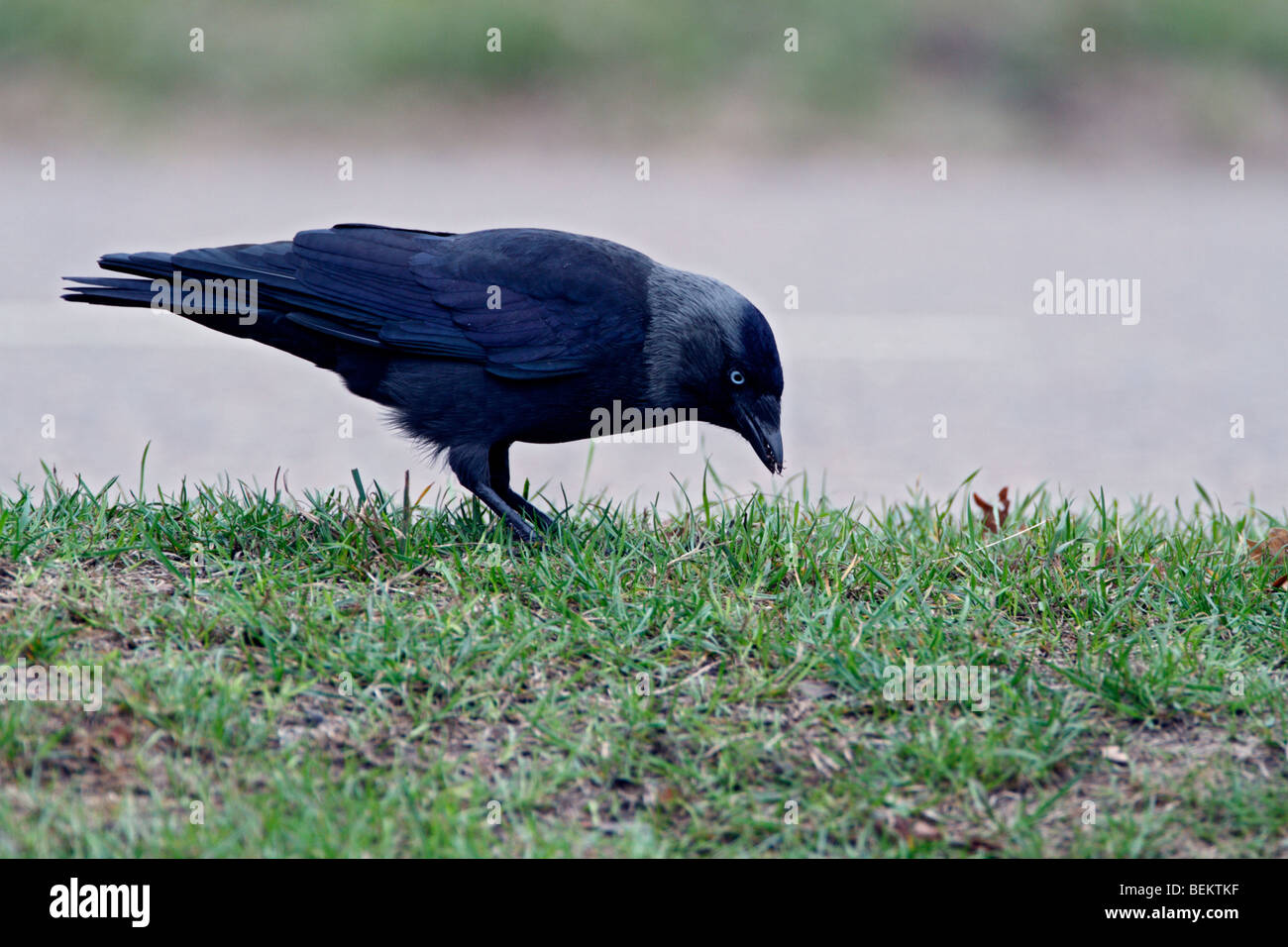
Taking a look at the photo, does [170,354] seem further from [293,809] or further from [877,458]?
[293,809]

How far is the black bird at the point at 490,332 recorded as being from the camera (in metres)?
4.41

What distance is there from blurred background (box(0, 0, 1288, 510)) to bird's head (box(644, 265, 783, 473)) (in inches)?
31.9

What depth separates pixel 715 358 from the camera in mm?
4480

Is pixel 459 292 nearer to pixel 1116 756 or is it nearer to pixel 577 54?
pixel 1116 756

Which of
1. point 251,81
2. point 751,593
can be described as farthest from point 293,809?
point 251,81

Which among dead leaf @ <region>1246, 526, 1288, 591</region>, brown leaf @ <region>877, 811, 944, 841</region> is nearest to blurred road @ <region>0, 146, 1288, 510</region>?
dead leaf @ <region>1246, 526, 1288, 591</region>

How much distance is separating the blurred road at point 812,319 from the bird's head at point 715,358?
0.68m

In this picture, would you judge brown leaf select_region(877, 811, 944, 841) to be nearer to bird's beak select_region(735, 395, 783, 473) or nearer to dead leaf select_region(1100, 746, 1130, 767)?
dead leaf select_region(1100, 746, 1130, 767)

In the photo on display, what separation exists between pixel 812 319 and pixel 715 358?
14.9ft

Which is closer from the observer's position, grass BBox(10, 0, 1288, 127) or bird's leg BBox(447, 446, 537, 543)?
bird's leg BBox(447, 446, 537, 543)

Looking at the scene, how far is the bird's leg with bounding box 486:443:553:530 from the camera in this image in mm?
4574

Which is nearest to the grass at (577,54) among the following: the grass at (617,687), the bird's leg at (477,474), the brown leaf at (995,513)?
the brown leaf at (995,513)

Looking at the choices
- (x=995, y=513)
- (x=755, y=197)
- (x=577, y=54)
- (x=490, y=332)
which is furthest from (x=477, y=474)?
(x=577, y=54)

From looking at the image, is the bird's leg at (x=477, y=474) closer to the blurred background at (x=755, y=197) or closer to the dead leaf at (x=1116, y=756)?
the blurred background at (x=755, y=197)
